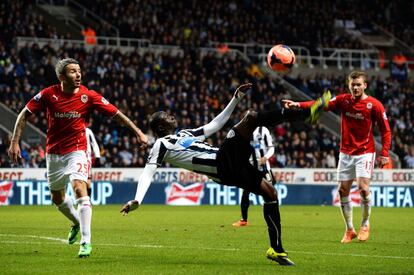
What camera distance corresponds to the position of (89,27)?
4341cm

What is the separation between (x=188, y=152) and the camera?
11.7 metres

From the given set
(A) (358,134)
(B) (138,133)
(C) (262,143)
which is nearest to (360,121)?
(A) (358,134)

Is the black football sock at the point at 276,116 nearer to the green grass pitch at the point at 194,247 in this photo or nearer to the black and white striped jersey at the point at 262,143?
the green grass pitch at the point at 194,247

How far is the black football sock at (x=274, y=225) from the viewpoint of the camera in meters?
11.3

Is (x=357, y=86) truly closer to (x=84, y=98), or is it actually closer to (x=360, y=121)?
(x=360, y=121)

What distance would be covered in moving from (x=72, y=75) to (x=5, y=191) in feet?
57.2

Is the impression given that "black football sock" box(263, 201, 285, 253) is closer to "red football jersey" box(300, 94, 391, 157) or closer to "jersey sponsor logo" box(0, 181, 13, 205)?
"red football jersey" box(300, 94, 391, 157)

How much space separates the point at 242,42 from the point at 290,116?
34869 mm

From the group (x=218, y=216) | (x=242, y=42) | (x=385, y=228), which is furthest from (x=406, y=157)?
(x=385, y=228)

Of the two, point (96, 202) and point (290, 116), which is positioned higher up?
point (290, 116)

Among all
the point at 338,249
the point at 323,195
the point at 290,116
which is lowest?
the point at 323,195

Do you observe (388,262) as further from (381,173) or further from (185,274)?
(381,173)

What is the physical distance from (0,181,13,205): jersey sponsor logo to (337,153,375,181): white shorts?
16.1 metres

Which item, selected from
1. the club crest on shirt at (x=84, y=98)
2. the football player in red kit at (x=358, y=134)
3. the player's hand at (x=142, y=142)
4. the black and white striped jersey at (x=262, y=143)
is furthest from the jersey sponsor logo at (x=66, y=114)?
the black and white striped jersey at (x=262, y=143)
